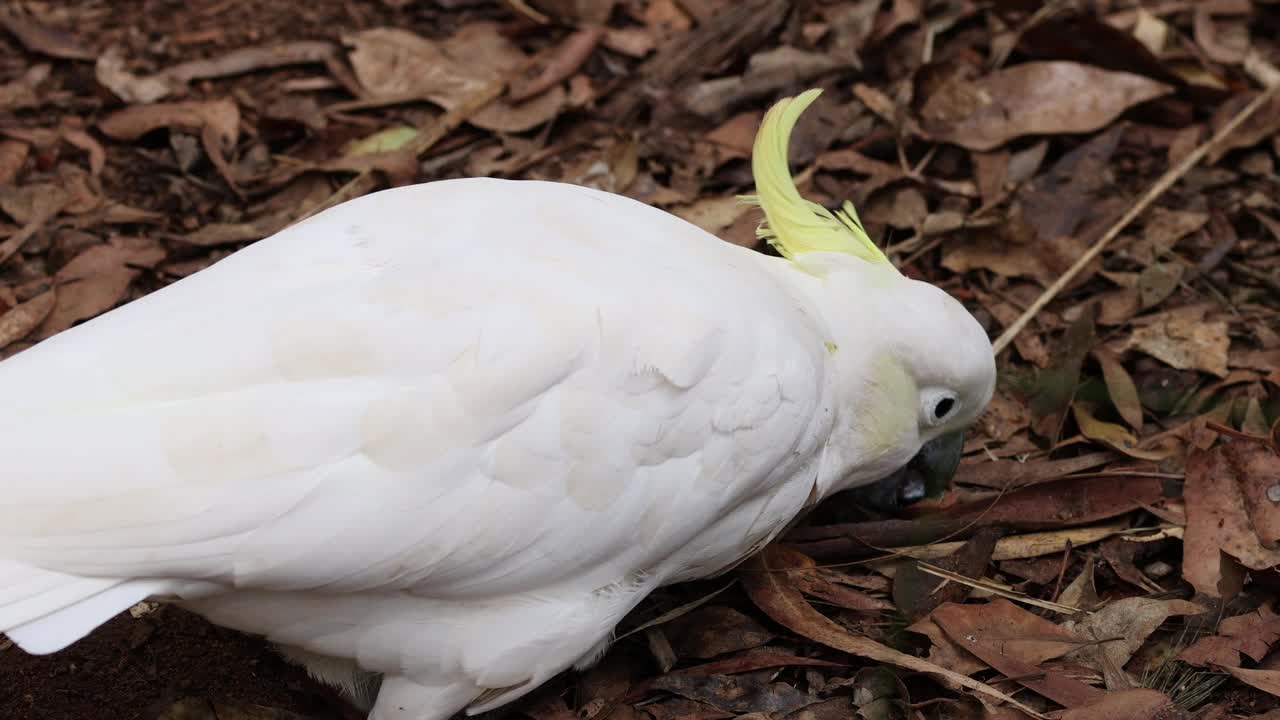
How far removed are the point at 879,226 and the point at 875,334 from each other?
113cm

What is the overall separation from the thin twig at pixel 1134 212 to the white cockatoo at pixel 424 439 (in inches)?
42.5

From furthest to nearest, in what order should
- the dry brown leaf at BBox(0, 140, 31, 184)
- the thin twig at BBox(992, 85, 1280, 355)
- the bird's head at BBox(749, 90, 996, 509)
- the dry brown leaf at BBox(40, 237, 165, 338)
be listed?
1. the dry brown leaf at BBox(0, 140, 31, 184)
2. the thin twig at BBox(992, 85, 1280, 355)
3. the dry brown leaf at BBox(40, 237, 165, 338)
4. the bird's head at BBox(749, 90, 996, 509)

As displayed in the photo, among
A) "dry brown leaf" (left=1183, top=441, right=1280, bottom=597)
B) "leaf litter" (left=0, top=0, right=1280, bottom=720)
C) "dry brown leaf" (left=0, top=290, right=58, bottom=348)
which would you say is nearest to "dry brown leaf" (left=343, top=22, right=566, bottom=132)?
"leaf litter" (left=0, top=0, right=1280, bottom=720)

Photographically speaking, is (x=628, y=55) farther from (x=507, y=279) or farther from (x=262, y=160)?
(x=507, y=279)

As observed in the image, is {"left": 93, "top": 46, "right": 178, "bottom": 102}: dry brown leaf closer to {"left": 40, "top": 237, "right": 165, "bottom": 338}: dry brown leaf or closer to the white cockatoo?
{"left": 40, "top": 237, "right": 165, "bottom": 338}: dry brown leaf

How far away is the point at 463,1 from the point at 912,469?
244 centimetres

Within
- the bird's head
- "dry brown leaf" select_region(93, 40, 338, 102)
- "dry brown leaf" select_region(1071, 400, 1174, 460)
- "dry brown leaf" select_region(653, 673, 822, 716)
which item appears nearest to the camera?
"dry brown leaf" select_region(653, 673, 822, 716)

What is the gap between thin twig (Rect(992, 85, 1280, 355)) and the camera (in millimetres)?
3482

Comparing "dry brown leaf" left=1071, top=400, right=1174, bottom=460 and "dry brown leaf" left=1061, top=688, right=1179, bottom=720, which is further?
"dry brown leaf" left=1071, top=400, right=1174, bottom=460

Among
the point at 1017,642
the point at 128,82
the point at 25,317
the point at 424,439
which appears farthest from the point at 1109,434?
the point at 128,82

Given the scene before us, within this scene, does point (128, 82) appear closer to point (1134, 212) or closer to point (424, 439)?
point (424, 439)

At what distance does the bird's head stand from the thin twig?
650 mm

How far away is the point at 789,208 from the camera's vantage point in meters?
2.87

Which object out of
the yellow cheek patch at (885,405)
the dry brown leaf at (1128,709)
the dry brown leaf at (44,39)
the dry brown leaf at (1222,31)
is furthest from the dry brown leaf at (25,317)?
the dry brown leaf at (1222,31)
